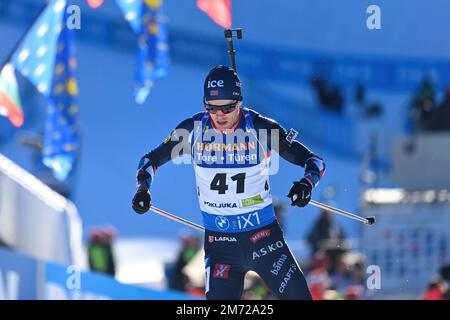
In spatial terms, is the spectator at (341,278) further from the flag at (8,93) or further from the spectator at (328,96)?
the flag at (8,93)

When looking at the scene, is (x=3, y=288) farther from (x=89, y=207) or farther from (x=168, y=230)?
(x=89, y=207)

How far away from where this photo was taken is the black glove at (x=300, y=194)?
6.20 meters

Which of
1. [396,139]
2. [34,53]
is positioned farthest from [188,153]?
[396,139]

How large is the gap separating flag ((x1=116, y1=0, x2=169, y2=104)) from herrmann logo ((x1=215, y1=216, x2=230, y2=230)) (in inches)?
93.0

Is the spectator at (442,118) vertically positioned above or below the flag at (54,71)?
below

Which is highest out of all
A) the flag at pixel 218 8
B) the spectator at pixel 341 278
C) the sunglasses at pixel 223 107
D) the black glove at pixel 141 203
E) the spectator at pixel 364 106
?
the flag at pixel 218 8

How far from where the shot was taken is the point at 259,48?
36.7 feet

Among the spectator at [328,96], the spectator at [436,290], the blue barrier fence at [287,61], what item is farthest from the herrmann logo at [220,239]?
the spectator at [328,96]

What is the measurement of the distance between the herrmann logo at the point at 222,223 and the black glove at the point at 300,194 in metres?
0.44

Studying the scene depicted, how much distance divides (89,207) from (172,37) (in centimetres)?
Answer: 187

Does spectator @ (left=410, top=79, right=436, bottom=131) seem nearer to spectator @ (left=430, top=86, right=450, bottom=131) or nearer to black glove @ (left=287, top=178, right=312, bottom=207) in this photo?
spectator @ (left=430, top=86, right=450, bottom=131)

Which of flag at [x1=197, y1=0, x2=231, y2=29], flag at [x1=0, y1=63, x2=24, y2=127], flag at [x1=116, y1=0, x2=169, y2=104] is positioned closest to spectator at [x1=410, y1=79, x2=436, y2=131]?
flag at [x1=116, y1=0, x2=169, y2=104]

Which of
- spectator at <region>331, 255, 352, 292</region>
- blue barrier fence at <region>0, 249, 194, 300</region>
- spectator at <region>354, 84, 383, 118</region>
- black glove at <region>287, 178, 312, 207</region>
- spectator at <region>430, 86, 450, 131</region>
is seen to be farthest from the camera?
spectator at <region>354, 84, 383, 118</region>

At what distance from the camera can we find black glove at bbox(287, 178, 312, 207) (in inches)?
244
